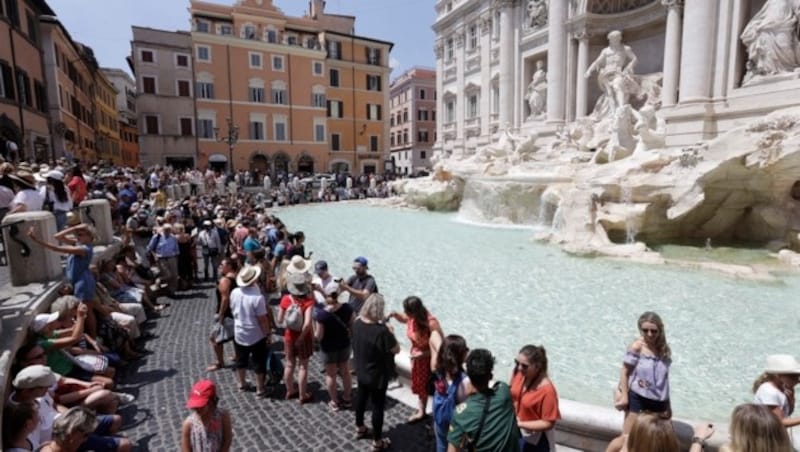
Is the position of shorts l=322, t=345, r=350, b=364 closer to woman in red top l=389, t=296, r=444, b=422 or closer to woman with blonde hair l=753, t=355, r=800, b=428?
woman in red top l=389, t=296, r=444, b=422

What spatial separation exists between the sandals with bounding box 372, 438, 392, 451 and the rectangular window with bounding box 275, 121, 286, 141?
1321 inches

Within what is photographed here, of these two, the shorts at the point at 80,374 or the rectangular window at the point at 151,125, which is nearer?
the shorts at the point at 80,374

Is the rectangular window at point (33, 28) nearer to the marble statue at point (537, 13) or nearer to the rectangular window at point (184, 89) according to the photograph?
the rectangular window at point (184, 89)

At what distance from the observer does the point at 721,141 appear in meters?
9.73

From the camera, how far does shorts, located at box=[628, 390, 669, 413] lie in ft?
9.32

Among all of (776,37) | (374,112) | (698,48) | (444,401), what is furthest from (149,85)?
(444,401)

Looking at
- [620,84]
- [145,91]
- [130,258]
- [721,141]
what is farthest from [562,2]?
[145,91]

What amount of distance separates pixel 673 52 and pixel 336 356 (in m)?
16.9

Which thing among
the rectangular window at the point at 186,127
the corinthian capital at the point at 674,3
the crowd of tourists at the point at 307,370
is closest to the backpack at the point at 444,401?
the crowd of tourists at the point at 307,370

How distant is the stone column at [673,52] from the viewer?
15.4 meters

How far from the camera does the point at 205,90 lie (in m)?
32.0

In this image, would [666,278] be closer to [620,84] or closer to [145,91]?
[620,84]

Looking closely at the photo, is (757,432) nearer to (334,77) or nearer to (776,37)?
(776,37)

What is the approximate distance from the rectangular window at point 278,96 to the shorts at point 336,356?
33.5 m
